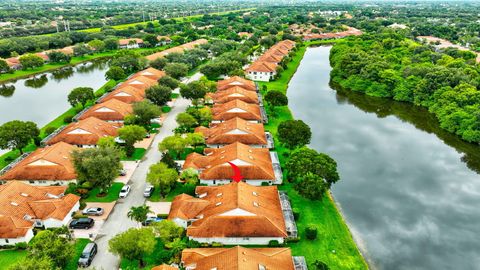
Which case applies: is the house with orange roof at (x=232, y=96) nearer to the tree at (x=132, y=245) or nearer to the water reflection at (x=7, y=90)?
the tree at (x=132, y=245)

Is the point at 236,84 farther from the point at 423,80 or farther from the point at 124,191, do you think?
the point at 124,191

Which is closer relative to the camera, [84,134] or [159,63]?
[84,134]

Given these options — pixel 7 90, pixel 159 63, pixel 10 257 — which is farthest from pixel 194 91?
pixel 7 90

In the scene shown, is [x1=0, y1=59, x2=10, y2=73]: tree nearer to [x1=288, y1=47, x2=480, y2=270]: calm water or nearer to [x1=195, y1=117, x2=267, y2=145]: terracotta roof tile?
[x1=195, y1=117, x2=267, y2=145]: terracotta roof tile

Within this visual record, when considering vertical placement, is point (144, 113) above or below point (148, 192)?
above

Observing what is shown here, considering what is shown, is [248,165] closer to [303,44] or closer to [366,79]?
[366,79]

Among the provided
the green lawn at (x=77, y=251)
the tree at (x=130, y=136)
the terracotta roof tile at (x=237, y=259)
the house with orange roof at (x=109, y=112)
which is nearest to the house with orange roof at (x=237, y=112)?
the tree at (x=130, y=136)
